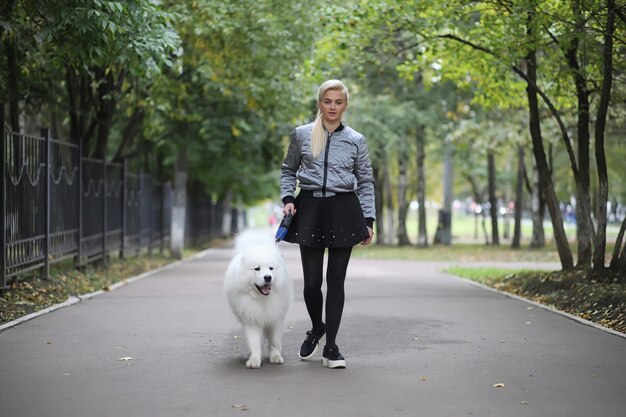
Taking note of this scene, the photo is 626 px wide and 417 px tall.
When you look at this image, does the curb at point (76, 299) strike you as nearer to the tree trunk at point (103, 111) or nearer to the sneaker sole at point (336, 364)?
the tree trunk at point (103, 111)

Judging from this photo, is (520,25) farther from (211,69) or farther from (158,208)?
(158,208)

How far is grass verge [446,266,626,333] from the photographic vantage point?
11086 mm

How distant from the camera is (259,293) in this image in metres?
7.61

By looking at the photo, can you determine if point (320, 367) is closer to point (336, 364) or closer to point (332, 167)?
point (336, 364)

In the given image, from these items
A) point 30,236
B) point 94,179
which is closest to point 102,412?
point 30,236

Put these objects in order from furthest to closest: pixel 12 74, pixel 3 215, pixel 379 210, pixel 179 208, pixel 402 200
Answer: pixel 379 210, pixel 402 200, pixel 179 208, pixel 12 74, pixel 3 215

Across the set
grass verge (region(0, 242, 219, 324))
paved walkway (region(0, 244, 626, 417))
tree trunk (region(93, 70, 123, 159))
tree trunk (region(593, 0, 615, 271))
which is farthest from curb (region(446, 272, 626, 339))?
tree trunk (region(93, 70, 123, 159))

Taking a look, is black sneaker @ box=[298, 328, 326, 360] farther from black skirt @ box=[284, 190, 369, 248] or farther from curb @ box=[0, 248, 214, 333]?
curb @ box=[0, 248, 214, 333]

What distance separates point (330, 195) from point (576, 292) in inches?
254

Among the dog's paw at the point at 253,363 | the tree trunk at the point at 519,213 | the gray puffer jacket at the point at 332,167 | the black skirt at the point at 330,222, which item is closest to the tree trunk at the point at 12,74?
the gray puffer jacket at the point at 332,167

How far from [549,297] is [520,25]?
150 inches

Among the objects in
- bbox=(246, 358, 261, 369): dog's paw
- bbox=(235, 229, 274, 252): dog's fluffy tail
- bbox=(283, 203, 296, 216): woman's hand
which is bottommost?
bbox=(246, 358, 261, 369): dog's paw

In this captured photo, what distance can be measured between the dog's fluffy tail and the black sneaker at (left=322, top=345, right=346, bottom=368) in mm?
965

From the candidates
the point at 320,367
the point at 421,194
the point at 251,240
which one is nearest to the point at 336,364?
the point at 320,367
